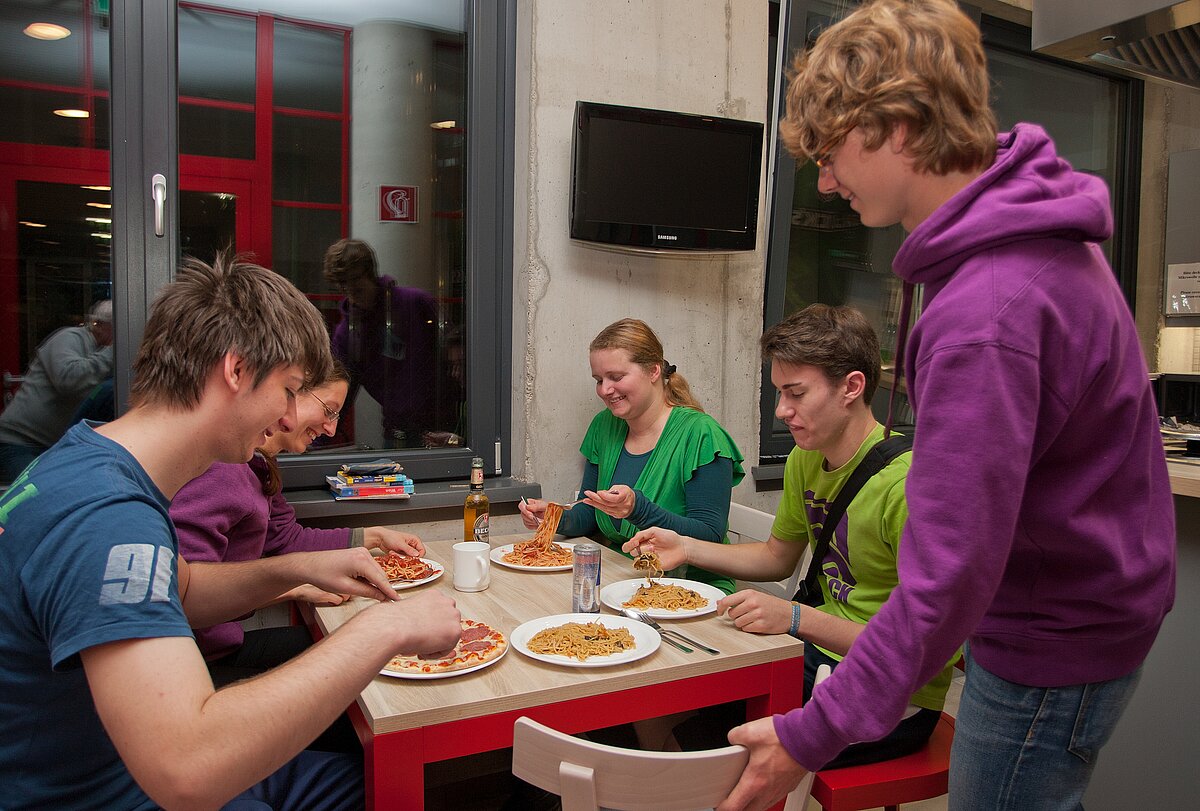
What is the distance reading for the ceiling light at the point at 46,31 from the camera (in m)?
2.53

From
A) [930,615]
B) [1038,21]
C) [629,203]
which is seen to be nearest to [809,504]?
[930,615]

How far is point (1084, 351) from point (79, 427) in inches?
52.0

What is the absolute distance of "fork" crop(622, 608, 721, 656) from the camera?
164 centimetres

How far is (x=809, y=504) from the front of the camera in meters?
2.17

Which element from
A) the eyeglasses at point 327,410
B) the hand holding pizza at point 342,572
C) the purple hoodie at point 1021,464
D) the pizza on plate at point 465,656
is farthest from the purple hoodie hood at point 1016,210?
the eyeglasses at point 327,410

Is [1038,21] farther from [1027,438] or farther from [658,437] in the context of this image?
[1027,438]

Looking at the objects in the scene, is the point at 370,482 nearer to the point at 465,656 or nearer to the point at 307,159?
the point at 307,159

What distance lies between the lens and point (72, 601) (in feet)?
3.17

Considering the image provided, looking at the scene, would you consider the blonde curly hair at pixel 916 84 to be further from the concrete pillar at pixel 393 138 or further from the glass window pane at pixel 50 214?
the glass window pane at pixel 50 214

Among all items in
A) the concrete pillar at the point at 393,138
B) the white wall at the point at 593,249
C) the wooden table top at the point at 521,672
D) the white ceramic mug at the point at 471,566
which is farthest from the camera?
the white wall at the point at 593,249

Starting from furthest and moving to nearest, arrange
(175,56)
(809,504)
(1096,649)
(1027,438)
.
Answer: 1. (175,56)
2. (809,504)
3. (1096,649)
4. (1027,438)

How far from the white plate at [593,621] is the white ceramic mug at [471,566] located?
264 mm

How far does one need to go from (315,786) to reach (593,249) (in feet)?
7.08

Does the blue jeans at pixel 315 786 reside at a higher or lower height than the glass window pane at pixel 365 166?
lower
